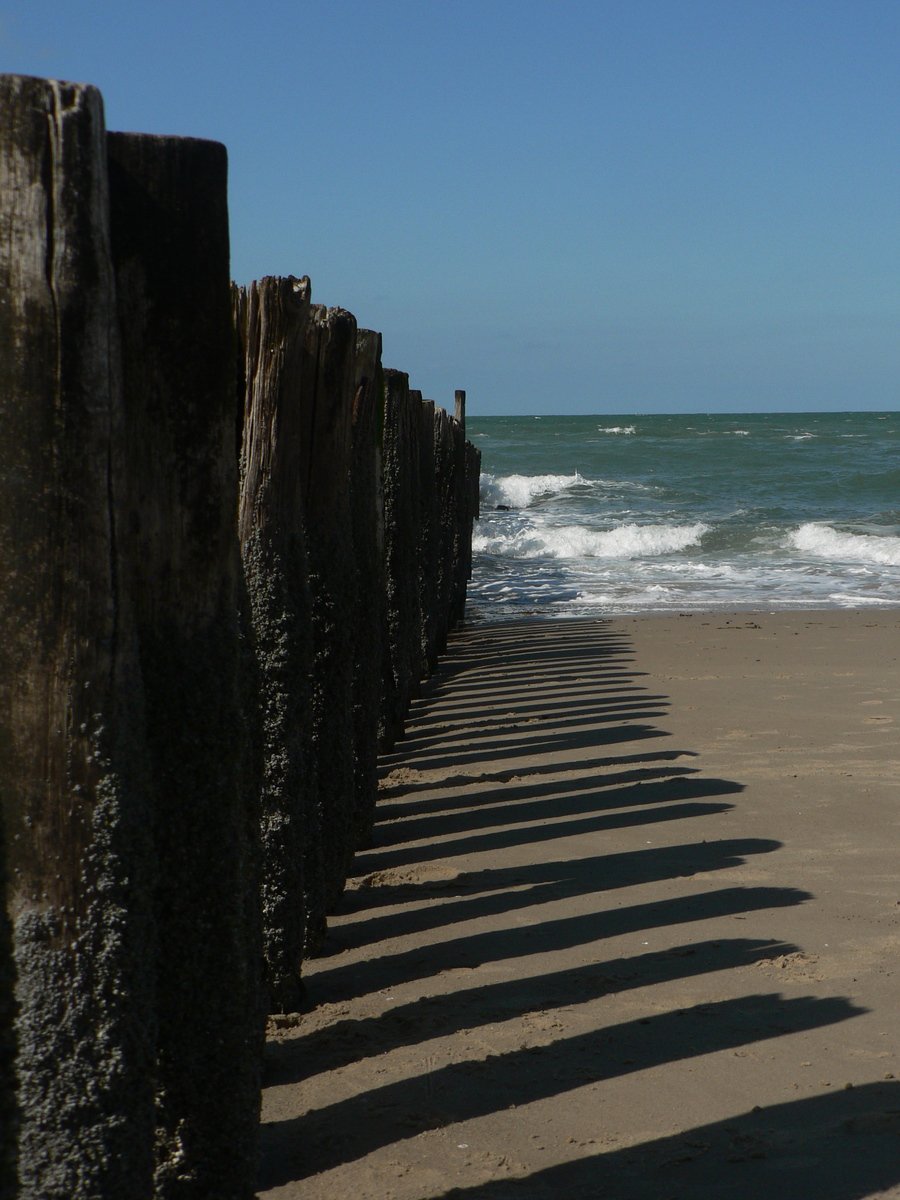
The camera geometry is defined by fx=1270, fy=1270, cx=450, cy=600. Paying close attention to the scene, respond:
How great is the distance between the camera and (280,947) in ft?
12.3

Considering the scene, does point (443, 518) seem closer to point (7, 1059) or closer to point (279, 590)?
point (279, 590)

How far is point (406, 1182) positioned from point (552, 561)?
2008 centimetres

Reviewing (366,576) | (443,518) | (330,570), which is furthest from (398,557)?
(443,518)

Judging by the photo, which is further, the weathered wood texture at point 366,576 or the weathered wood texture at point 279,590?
the weathered wood texture at point 366,576

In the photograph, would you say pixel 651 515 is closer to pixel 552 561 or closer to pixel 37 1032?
pixel 552 561

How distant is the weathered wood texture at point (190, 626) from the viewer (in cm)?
228

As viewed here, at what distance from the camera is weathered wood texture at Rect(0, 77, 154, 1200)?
202 cm

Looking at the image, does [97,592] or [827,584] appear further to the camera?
[827,584]

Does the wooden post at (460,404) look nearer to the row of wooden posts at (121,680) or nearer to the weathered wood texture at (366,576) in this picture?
the weathered wood texture at (366,576)

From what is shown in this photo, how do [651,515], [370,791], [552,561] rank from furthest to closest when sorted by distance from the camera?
[651,515] → [552,561] → [370,791]

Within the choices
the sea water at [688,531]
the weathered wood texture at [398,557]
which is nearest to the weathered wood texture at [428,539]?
the weathered wood texture at [398,557]

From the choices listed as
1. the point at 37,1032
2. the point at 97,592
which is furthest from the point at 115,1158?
the point at 97,592

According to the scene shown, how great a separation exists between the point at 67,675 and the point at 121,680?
0.33 ft

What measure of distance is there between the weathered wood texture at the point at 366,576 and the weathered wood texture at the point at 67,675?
3026mm
